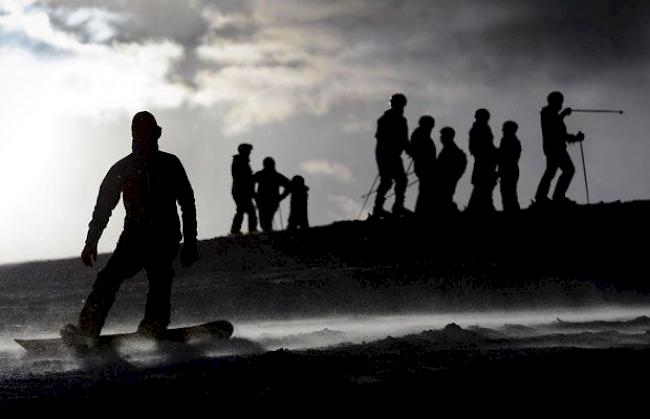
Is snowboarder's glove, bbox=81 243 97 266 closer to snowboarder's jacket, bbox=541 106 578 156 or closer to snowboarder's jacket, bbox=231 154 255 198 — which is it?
snowboarder's jacket, bbox=541 106 578 156

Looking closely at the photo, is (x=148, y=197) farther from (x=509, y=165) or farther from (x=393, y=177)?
(x=509, y=165)

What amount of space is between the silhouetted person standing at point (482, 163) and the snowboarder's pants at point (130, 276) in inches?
350

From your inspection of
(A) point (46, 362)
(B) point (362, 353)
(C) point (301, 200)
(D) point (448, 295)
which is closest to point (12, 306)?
(C) point (301, 200)

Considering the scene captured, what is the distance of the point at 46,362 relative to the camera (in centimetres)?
625

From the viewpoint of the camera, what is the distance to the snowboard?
6875mm

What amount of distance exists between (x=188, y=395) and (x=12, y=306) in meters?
14.3

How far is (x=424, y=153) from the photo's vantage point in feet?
49.9

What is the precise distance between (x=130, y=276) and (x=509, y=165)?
9577 millimetres

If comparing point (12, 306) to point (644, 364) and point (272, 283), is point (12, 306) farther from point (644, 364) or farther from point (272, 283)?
point (644, 364)

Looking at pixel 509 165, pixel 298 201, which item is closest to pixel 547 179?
pixel 509 165

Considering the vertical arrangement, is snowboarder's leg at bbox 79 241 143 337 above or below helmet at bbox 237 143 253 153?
below

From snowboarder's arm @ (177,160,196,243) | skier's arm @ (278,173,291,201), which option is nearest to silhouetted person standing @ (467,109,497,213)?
skier's arm @ (278,173,291,201)

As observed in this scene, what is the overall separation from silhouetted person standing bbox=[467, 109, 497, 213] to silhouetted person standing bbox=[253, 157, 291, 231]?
7.12 metres

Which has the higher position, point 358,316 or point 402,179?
point 402,179
